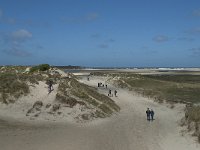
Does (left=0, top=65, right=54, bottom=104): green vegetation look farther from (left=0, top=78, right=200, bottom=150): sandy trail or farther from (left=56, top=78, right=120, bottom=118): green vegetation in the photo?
(left=0, top=78, right=200, bottom=150): sandy trail

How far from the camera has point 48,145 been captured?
2719cm

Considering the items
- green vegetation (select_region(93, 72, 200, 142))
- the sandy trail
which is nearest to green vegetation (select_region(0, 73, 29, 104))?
the sandy trail

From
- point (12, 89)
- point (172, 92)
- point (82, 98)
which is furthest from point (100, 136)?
point (172, 92)

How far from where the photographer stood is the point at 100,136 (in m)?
30.9

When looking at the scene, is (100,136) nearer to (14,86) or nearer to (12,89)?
(12,89)

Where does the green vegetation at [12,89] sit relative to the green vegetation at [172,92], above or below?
above

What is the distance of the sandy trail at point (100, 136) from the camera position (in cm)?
2727

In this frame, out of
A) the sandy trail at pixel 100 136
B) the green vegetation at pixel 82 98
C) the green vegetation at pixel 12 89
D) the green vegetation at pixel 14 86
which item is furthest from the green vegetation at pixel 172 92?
the green vegetation at pixel 12 89

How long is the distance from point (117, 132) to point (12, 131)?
355 inches

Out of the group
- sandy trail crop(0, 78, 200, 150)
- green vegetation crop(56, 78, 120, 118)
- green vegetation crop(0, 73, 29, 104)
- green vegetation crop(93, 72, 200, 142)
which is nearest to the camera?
sandy trail crop(0, 78, 200, 150)

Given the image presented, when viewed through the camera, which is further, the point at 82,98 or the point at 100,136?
the point at 82,98

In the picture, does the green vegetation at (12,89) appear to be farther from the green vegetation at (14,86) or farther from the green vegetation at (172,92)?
the green vegetation at (172,92)

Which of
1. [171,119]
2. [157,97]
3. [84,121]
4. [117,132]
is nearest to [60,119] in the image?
[84,121]

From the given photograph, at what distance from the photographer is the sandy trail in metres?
27.3
